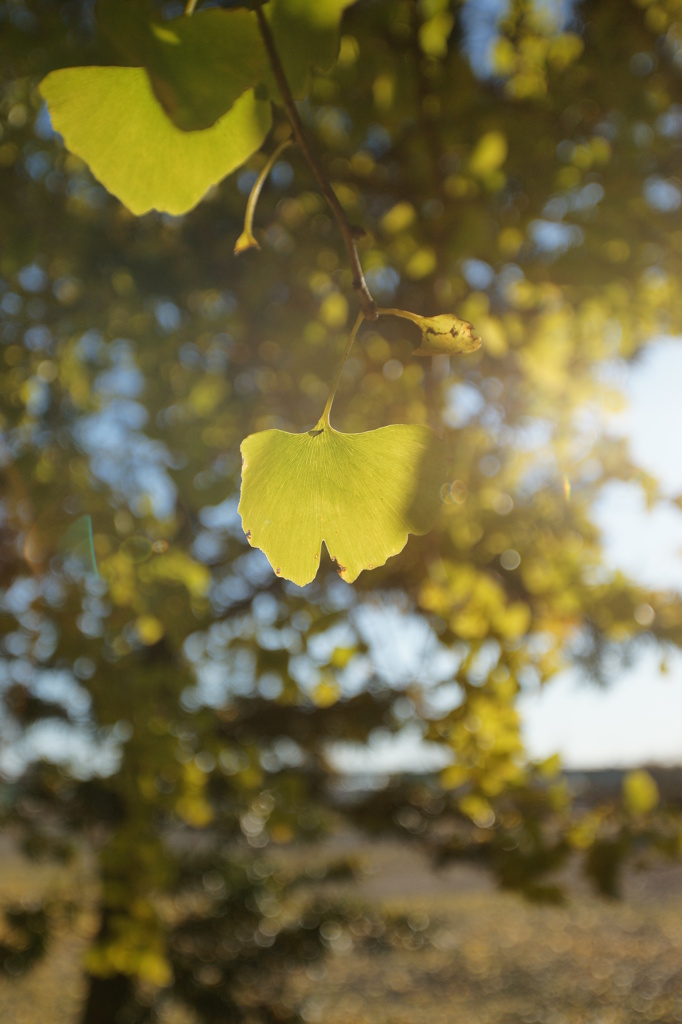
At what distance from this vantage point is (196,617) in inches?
50.3

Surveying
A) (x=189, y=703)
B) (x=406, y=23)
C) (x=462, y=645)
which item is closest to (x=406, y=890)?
(x=189, y=703)

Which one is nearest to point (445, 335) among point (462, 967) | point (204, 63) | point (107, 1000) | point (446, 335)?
point (446, 335)

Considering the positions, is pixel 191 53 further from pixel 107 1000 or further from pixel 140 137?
pixel 107 1000

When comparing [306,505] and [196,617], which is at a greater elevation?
[306,505]

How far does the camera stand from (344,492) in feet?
1.06

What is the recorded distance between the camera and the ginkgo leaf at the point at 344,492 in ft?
1.02

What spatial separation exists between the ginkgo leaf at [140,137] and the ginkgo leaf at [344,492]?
0.48 ft

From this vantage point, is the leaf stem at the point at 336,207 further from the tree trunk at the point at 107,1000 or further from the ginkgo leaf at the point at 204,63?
the tree trunk at the point at 107,1000

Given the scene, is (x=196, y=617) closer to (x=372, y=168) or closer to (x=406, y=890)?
(x=372, y=168)

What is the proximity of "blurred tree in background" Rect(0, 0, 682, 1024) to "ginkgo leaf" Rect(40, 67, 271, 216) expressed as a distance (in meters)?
0.44

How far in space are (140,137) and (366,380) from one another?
1.16 m

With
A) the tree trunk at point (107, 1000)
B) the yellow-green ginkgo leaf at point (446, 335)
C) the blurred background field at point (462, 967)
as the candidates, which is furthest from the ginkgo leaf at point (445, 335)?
the tree trunk at point (107, 1000)

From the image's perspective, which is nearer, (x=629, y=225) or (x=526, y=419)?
(x=629, y=225)

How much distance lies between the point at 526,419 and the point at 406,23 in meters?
0.90
